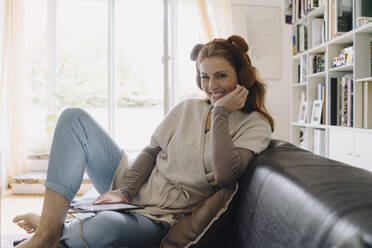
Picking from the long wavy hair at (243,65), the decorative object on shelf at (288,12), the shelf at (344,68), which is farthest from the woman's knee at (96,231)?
the decorative object on shelf at (288,12)

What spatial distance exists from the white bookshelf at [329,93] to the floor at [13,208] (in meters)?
2.32

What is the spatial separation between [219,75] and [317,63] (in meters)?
1.76

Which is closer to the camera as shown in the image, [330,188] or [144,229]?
[330,188]

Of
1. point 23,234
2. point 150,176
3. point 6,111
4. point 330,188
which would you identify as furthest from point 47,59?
point 330,188

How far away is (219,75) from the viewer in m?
1.42

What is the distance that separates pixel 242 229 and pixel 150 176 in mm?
602

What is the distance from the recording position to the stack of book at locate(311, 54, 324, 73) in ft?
9.07

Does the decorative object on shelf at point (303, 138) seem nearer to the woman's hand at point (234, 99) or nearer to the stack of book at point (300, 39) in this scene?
the stack of book at point (300, 39)

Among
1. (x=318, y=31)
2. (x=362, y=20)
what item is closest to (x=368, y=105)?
(x=362, y=20)

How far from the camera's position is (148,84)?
12.8ft

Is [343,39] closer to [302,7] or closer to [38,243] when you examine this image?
[302,7]

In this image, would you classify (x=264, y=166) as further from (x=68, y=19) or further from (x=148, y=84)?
(x=68, y=19)

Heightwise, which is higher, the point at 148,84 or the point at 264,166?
the point at 148,84

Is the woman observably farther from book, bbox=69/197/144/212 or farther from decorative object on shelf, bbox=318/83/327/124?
decorative object on shelf, bbox=318/83/327/124
